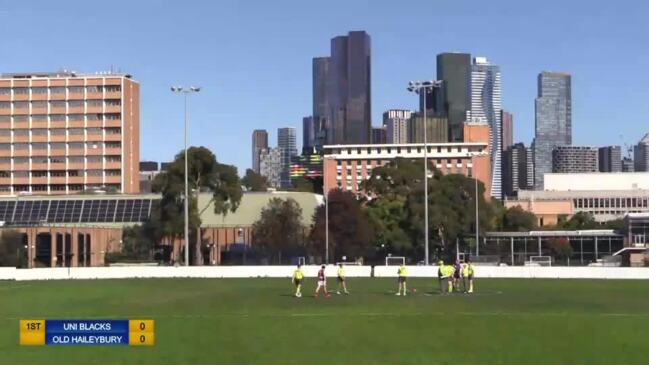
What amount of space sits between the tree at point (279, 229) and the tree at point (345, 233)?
2.71m

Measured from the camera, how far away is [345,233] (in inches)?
4250

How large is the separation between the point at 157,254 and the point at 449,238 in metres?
33.8

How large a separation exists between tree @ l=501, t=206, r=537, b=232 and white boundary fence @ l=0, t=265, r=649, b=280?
70.6 m

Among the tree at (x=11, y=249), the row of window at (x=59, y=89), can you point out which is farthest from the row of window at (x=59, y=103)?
the tree at (x=11, y=249)

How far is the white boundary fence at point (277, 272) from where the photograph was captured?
244ft

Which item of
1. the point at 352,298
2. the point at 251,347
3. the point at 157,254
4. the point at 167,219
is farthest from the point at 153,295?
the point at 157,254

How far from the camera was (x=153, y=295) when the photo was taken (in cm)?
5138

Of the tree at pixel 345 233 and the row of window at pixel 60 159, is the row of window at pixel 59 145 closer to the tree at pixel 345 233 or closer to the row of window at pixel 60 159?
the row of window at pixel 60 159

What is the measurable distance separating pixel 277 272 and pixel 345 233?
30.0 meters

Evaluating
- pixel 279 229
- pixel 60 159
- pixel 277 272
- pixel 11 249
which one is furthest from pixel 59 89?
pixel 277 272

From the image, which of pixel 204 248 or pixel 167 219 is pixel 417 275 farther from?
pixel 204 248

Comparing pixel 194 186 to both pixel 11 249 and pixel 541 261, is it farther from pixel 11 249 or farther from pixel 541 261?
pixel 541 261
